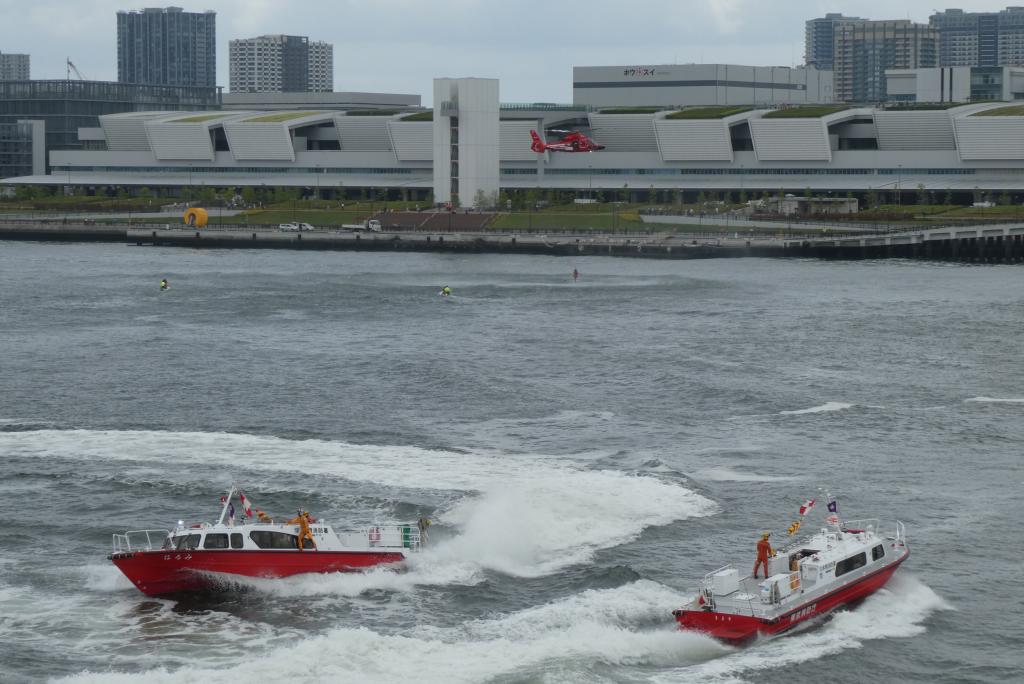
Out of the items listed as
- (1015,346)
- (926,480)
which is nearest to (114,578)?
(926,480)

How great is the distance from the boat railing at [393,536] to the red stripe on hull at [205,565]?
1068 millimetres

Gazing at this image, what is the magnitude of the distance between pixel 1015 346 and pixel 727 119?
111372 millimetres

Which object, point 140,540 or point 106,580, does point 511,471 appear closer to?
point 140,540

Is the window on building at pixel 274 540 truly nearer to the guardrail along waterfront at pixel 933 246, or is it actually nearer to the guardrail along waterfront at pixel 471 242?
the guardrail along waterfront at pixel 471 242

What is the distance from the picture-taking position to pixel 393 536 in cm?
4356

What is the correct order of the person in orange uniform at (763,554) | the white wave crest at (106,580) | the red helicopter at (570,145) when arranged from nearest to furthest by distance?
the person in orange uniform at (763,554) → the white wave crest at (106,580) → the red helicopter at (570,145)

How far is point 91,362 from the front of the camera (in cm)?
8106

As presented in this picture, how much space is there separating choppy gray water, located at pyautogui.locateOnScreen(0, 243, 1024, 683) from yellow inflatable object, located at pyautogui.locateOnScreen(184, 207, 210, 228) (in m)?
71.9

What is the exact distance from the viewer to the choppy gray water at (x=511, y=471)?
38000 millimetres

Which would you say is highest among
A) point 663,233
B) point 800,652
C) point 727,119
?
point 727,119

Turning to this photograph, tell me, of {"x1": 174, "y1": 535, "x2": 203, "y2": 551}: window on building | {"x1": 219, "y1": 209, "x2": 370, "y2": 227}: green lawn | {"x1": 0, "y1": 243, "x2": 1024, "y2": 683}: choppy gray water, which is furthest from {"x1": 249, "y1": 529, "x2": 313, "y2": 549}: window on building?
{"x1": 219, "y1": 209, "x2": 370, "y2": 227}: green lawn

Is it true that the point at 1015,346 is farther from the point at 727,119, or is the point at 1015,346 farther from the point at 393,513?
the point at 727,119

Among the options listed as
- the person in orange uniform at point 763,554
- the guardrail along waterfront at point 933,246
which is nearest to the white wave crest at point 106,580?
the person in orange uniform at point 763,554

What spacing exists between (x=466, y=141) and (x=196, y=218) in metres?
34.4
